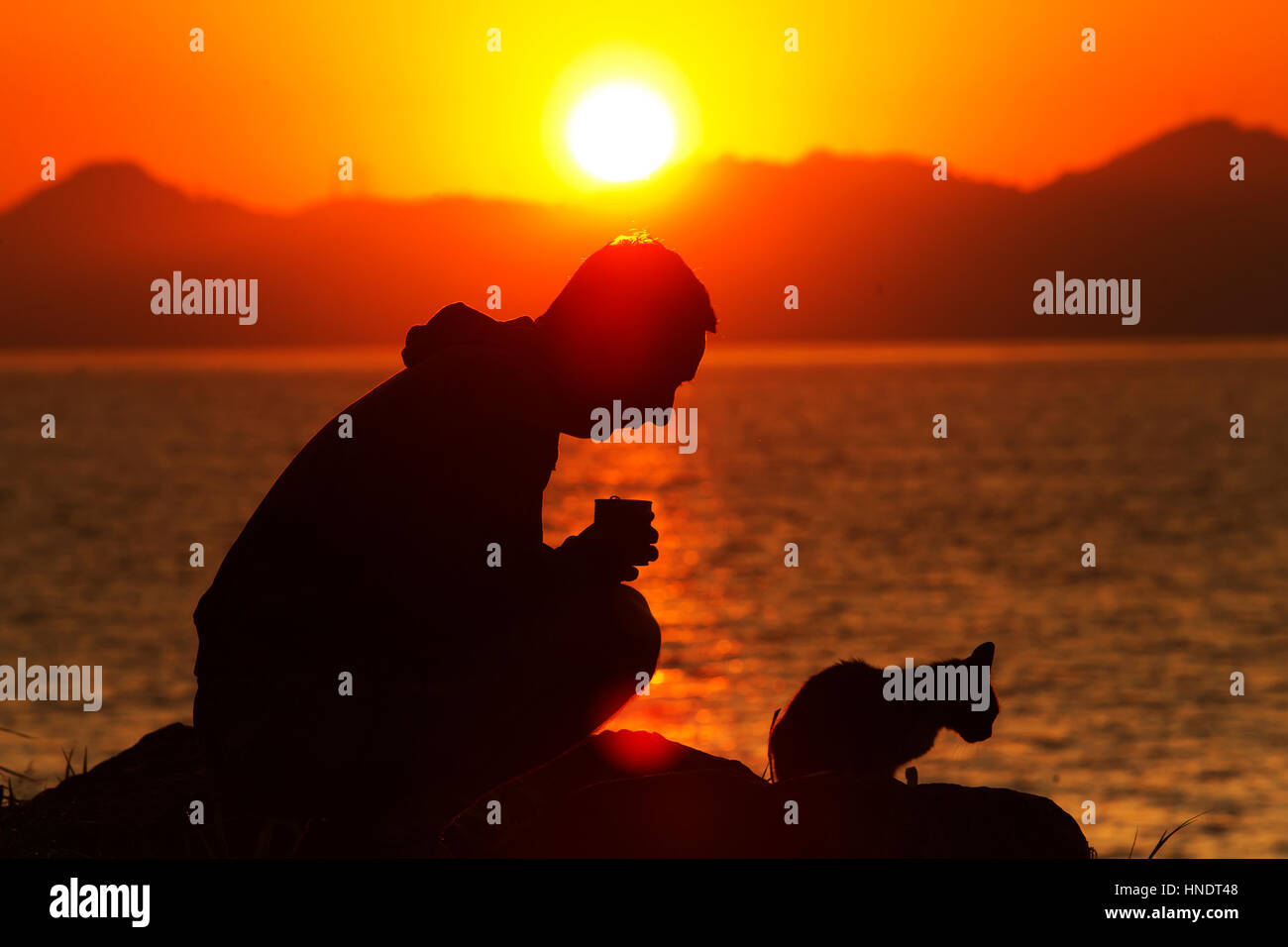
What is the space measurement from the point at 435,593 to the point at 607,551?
503mm

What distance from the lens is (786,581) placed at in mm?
27719

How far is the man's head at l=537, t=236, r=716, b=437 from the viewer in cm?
441

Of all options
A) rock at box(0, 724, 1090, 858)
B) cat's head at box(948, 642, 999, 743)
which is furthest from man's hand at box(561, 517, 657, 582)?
cat's head at box(948, 642, 999, 743)

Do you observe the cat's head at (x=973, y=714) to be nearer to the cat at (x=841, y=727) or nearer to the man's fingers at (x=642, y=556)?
the cat at (x=841, y=727)

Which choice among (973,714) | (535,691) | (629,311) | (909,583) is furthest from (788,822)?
(909,583)

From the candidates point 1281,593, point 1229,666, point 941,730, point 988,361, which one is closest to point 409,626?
point 941,730

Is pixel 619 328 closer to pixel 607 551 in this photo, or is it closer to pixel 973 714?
pixel 607 551

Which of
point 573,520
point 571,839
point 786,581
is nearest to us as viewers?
point 571,839

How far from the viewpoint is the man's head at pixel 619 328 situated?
4.41 metres

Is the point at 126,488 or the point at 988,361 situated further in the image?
the point at 988,361

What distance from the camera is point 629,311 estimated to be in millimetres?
4410

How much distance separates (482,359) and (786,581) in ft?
77.7

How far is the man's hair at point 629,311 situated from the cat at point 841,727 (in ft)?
9.45
